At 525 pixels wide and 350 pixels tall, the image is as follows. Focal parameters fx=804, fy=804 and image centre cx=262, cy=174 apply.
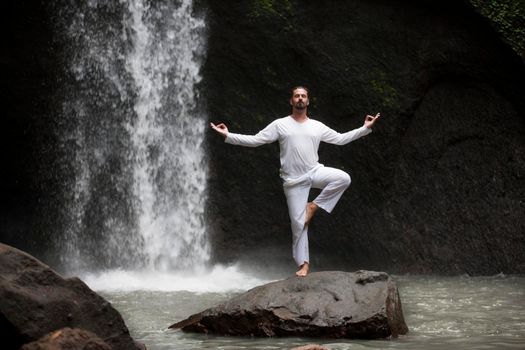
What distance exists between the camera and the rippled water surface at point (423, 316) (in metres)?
6.20

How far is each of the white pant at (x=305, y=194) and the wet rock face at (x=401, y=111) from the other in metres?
4.82

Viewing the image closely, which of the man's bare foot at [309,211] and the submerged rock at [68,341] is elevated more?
the man's bare foot at [309,211]

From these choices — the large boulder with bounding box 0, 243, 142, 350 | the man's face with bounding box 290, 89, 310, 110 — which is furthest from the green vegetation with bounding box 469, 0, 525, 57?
the large boulder with bounding box 0, 243, 142, 350

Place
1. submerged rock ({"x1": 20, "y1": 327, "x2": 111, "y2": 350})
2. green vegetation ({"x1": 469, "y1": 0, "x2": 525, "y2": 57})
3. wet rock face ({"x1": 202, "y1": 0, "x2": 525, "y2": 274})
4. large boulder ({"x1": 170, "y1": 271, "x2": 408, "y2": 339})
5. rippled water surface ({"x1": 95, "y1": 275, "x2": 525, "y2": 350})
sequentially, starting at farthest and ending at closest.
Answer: wet rock face ({"x1": 202, "y1": 0, "x2": 525, "y2": 274}) < green vegetation ({"x1": 469, "y1": 0, "x2": 525, "y2": 57}) < large boulder ({"x1": 170, "y1": 271, "x2": 408, "y2": 339}) < rippled water surface ({"x1": 95, "y1": 275, "x2": 525, "y2": 350}) < submerged rock ({"x1": 20, "y1": 327, "x2": 111, "y2": 350})

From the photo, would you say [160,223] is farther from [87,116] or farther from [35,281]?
[35,281]

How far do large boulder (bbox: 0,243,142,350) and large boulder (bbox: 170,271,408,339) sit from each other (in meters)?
1.27

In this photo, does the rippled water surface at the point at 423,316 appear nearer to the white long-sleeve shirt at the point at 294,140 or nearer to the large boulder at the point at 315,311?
the large boulder at the point at 315,311

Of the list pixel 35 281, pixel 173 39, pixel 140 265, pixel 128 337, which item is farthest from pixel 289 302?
pixel 173 39

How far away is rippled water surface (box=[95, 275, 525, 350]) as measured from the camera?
6.20 meters

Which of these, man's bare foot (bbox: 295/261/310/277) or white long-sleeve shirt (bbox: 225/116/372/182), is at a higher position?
white long-sleeve shirt (bbox: 225/116/372/182)

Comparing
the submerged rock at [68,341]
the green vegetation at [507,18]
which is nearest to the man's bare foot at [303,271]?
the submerged rock at [68,341]

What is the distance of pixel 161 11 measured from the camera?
503 inches

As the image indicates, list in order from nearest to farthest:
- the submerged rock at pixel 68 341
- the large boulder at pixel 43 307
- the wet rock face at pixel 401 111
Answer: the submerged rock at pixel 68 341, the large boulder at pixel 43 307, the wet rock face at pixel 401 111

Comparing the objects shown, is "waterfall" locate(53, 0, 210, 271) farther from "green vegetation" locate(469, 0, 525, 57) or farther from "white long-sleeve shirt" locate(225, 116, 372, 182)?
"white long-sleeve shirt" locate(225, 116, 372, 182)
